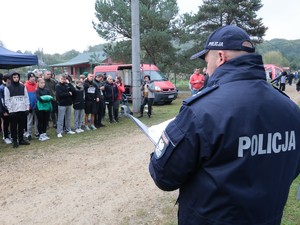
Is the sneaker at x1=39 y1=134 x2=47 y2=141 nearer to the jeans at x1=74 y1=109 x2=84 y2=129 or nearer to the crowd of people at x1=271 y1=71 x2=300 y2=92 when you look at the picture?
the jeans at x1=74 y1=109 x2=84 y2=129

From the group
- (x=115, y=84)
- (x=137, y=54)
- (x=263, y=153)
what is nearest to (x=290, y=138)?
(x=263, y=153)

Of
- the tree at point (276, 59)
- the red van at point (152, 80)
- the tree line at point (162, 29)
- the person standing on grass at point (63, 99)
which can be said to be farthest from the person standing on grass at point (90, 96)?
the tree at point (276, 59)

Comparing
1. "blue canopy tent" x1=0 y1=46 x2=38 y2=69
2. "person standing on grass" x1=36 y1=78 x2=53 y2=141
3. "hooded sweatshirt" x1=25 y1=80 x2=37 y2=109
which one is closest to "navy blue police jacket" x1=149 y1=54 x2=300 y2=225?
"person standing on grass" x1=36 y1=78 x2=53 y2=141

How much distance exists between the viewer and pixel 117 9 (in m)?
22.0

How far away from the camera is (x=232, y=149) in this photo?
1.36 metres

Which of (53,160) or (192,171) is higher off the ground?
(192,171)

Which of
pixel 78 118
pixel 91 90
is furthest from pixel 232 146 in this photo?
pixel 91 90

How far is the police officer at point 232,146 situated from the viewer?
4.48ft

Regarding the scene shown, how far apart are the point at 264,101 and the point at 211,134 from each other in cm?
32

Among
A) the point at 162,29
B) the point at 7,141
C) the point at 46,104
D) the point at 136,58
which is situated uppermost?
the point at 162,29

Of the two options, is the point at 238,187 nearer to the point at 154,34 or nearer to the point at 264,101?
the point at 264,101

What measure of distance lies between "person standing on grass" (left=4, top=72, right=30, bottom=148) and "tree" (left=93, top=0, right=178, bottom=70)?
606 inches

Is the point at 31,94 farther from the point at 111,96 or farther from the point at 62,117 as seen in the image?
the point at 111,96

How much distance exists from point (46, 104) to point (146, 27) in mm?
15926
